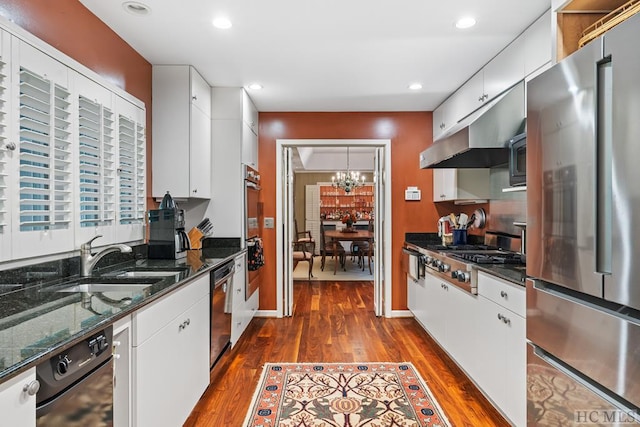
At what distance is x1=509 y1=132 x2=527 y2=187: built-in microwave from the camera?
2152mm

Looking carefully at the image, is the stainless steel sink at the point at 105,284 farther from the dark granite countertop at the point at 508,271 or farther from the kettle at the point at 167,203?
the dark granite countertop at the point at 508,271

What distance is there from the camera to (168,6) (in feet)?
7.02

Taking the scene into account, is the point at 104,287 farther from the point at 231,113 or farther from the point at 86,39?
the point at 231,113

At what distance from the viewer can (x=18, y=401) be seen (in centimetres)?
92

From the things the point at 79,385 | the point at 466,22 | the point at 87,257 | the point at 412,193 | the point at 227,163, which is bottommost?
the point at 79,385

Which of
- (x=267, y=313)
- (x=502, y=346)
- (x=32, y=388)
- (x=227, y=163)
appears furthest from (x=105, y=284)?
(x=267, y=313)

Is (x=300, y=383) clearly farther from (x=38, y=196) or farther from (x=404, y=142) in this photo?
(x=404, y=142)

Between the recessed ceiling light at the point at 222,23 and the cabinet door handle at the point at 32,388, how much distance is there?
2075 millimetres

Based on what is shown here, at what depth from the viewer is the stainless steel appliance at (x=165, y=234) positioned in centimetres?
268

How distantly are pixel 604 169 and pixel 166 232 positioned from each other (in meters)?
2.53

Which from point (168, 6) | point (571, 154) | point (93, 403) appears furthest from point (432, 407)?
point (168, 6)

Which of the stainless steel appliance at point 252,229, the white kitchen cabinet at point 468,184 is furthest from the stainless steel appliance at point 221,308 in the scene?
the white kitchen cabinet at point 468,184

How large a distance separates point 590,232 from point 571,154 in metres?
0.29

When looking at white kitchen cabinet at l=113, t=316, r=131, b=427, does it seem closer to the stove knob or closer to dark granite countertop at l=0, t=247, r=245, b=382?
dark granite countertop at l=0, t=247, r=245, b=382
